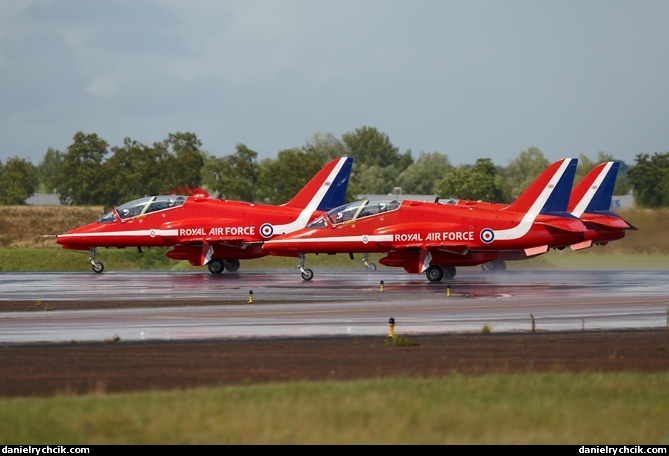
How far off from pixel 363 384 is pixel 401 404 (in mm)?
1640

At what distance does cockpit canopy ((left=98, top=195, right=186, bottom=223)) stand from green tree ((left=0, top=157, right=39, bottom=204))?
2437 inches

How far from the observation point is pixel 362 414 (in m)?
13.1

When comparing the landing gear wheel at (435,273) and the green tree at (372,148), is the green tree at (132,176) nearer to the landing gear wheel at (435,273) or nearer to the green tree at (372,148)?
the landing gear wheel at (435,273)

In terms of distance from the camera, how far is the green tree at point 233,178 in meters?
91.7

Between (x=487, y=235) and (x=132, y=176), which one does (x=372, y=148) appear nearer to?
(x=132, y=176)

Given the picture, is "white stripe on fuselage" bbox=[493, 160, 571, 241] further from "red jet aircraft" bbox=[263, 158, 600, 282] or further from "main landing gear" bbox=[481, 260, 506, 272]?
"main landing gear" bbox=[481, 260, 506, 272]

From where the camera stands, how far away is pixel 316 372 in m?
17.0

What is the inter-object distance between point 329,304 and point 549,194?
48.7 ft

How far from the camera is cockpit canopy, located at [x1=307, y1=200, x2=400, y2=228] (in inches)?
1679

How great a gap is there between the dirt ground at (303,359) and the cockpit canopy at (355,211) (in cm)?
1981

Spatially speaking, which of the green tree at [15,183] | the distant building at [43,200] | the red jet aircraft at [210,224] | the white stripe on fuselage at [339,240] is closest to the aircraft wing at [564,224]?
the white stripe on fuselage at [339,240]

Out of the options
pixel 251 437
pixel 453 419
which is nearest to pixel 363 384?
pixel 453 419

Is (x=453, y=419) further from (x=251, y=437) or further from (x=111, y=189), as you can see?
(x=111, y=189)

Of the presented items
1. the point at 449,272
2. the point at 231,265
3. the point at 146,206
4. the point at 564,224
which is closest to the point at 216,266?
the point at 231,265
